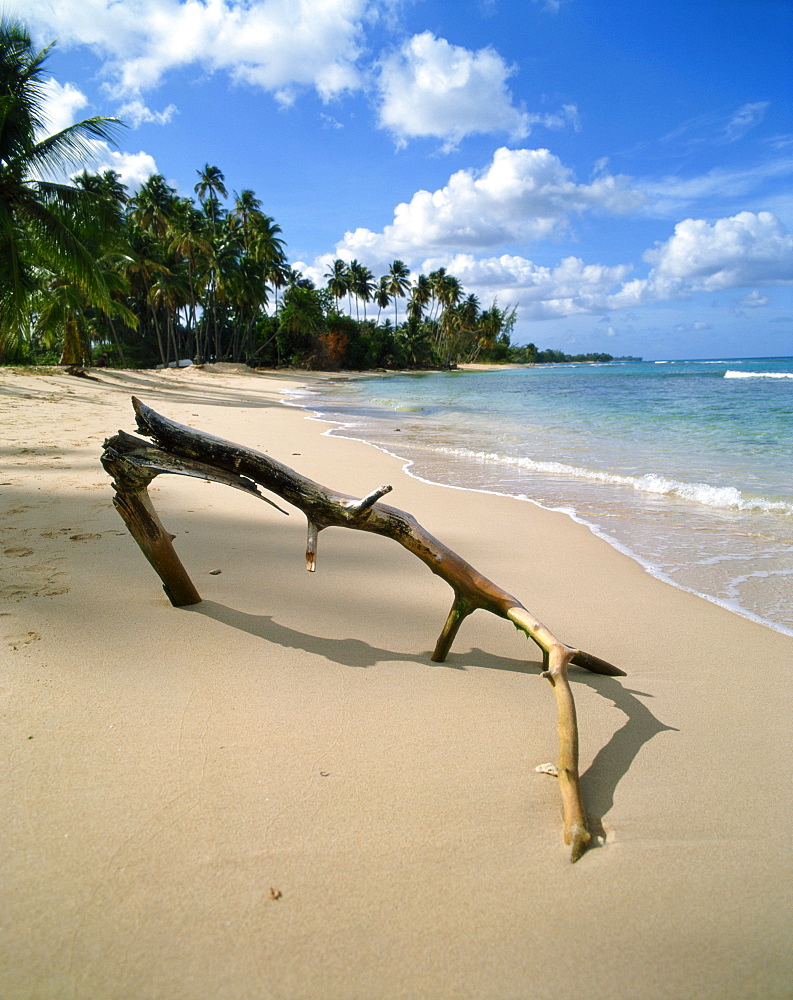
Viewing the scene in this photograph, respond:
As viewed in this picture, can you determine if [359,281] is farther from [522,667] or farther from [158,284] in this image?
[522,667]

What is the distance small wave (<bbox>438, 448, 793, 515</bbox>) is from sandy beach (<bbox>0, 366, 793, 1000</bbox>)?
3.46 metres

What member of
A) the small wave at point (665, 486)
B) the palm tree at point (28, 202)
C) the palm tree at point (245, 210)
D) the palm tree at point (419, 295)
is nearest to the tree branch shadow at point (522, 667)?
the small wave at point (665, 486)

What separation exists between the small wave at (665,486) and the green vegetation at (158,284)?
1247cm

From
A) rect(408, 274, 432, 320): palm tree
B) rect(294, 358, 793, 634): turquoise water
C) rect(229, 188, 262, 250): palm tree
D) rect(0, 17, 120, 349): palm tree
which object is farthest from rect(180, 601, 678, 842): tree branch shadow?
rect(408, 274, 432, 320): palm tree

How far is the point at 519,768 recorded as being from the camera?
1.89 m

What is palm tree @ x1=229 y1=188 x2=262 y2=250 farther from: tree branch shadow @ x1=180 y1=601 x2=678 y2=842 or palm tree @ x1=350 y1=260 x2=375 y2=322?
tree branch shadow @ x1=180 y1=601 x2=678 y2=842

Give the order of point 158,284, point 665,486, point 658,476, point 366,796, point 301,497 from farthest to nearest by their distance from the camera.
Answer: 1. point 158,284
2. point 658,476
3. point 665,486
4. point 301,497
5. point 366,796

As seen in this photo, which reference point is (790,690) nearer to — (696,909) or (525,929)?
(696,909)

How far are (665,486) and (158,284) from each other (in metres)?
38.1

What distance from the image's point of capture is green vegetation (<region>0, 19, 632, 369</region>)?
13.6 metres

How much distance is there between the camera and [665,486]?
6.98m

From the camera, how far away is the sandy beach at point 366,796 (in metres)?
1.25

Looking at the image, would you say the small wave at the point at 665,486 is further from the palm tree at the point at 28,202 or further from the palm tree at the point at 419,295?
the palm tree at the point at 419,295

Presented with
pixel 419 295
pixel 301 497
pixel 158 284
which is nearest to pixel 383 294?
pixel 419 295
